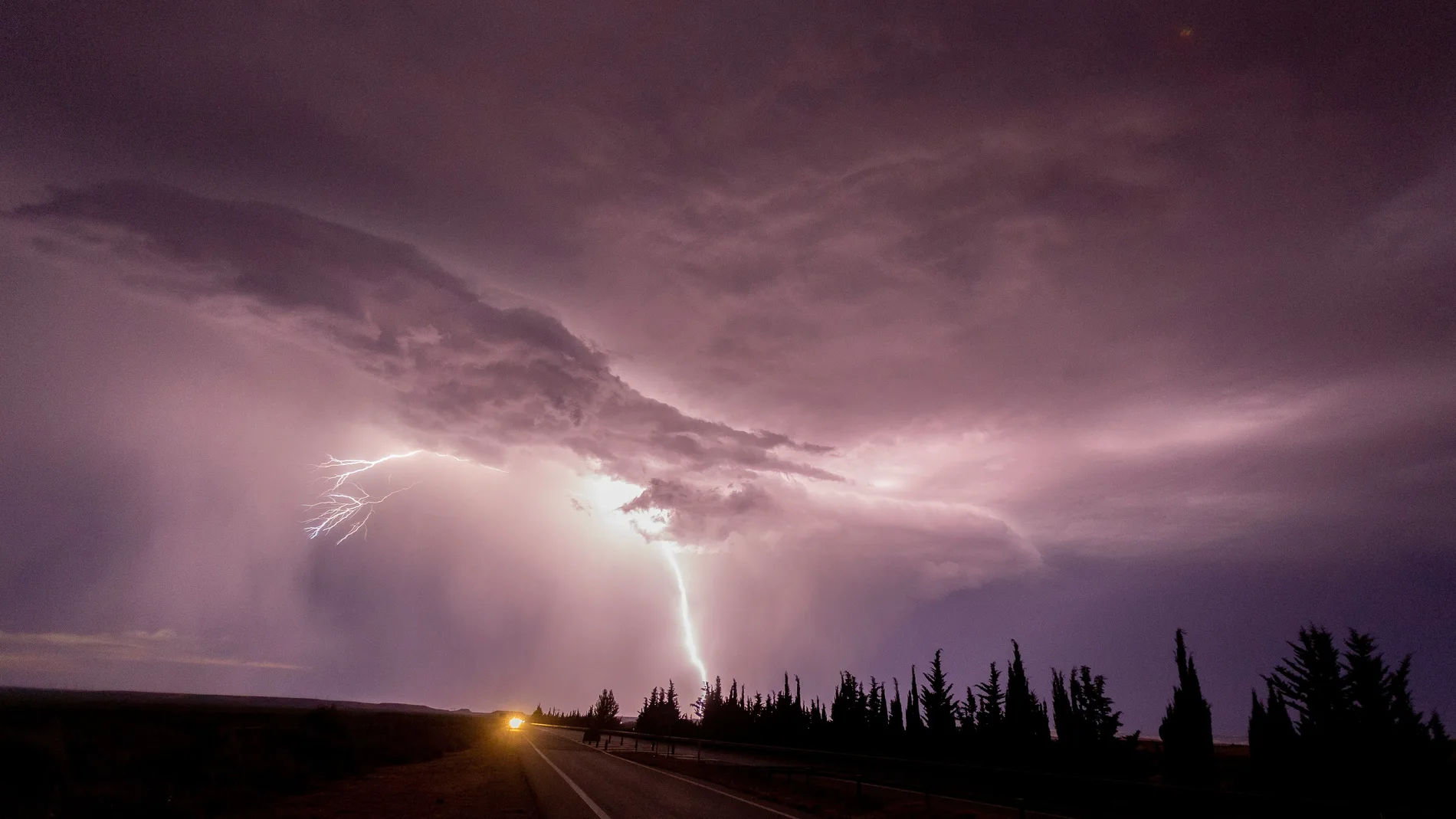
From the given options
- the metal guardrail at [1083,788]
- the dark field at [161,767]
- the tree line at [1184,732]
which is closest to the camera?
the metal guardrail at [1083,788]

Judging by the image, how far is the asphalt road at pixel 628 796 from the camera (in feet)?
58.4

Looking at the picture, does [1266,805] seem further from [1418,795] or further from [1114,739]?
[1114,739]

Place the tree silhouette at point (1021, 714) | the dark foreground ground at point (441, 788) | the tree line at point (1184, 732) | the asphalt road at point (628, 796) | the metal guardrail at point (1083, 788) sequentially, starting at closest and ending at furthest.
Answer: the metal guardrail at point (1083, 788) < the dark foreground ground at point (441, 788) < the asphalt road at point (628, 796) < the tree line at point (1184, 732) < the tree silhouette at point (1021, 714)

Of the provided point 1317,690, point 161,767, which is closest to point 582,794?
point 161,767

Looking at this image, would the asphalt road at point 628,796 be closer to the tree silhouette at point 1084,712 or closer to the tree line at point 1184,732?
the tree line at point 1184,732

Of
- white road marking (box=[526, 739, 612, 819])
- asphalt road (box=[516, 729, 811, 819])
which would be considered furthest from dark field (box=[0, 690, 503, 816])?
white road marking (box=[526, 739, 612, 819])

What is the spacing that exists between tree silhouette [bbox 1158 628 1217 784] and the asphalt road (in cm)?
4605

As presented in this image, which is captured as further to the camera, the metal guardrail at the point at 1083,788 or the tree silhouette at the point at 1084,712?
the tree silhouette at the point at 1084,712

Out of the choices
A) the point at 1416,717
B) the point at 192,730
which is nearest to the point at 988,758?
the point at 1416,717

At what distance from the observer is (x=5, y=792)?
17.0m

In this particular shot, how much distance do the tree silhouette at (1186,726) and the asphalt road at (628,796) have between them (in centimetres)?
4605

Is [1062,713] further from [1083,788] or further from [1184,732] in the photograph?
[1083,788]

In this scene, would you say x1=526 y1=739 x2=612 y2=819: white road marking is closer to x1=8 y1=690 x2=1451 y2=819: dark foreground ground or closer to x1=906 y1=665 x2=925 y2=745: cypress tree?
x1=8 y1=690 x2=1451 y2=819: dark foreground ground

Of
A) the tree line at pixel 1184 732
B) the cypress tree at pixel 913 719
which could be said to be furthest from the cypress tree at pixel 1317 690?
the cypress tree at pixel 913 719
